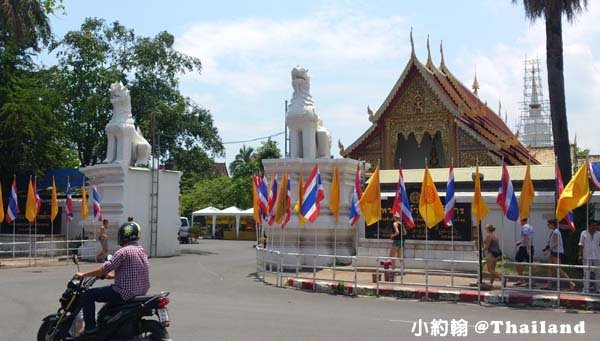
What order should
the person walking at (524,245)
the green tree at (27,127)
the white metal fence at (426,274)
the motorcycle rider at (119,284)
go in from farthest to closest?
the green tree at (27,127)
the person walking at (524,245)
the white metal fence at (426,274)
the motorcycle rider at (119,284)

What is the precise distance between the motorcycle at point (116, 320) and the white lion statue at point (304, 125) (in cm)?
1540

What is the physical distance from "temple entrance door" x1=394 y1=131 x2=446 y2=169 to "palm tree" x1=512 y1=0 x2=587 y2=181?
16.3 meters

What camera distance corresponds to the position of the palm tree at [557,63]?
54.9 feet

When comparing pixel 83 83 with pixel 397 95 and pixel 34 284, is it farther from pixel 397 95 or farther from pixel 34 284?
pixel 34 284

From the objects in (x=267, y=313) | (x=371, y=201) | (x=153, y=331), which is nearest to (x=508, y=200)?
(x=371, y=201)

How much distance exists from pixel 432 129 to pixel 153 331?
27.7m

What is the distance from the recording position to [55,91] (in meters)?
32.7

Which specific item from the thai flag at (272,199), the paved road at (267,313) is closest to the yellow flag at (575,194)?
the paved road at (267,313)

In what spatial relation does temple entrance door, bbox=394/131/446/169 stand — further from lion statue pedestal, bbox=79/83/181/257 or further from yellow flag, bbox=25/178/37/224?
yellow flag, bbox=25/178/37/224

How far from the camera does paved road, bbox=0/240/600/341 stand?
30.8 feet

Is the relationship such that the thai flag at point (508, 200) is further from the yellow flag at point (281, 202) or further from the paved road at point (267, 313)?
the yellow flag at point (281, 202)

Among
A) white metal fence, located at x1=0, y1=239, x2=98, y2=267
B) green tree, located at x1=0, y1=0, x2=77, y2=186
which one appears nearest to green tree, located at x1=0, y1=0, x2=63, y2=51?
green tree, located at x1=0, y1=0, x2=77, y2=186

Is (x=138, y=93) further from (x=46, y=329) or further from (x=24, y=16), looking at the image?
(x=46, y=329)

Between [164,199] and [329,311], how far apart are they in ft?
53.9
